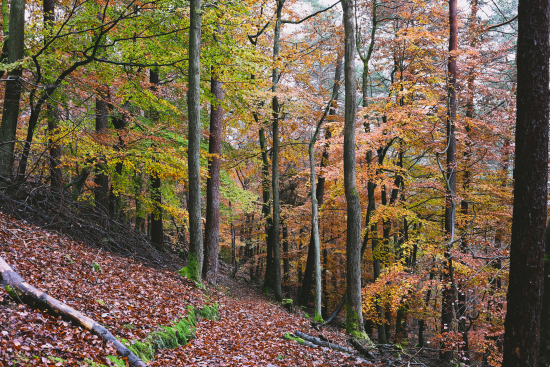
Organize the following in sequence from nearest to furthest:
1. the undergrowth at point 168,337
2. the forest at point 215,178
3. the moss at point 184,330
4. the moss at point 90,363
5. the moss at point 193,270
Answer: the moss at point 90,363 → the forest at point 215,178 → the undergrowth at point 168,337 → the moss at point 184,330 → the moss at point 193,270

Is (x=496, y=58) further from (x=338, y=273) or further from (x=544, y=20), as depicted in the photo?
(x=338, y=273)

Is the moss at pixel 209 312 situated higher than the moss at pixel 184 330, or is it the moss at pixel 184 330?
the moss at pixel 184 330

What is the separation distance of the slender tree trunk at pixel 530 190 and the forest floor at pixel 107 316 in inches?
111

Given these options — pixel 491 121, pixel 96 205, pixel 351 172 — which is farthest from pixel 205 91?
pixel 491 121

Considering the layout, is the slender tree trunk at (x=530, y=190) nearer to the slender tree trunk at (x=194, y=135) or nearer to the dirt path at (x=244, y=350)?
the dirt path at (x=244, y=350)

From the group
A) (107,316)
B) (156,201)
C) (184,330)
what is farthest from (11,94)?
(184,330)

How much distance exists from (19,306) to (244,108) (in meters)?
9.67

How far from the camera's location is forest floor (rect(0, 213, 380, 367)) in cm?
332

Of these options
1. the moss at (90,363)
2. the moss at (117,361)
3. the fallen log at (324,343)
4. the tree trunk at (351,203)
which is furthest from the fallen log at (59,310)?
the tree trunk at (351,203)

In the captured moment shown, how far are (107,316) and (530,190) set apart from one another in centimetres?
597

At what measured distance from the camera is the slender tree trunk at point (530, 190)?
3.92 metres

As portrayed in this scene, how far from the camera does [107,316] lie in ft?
15.1

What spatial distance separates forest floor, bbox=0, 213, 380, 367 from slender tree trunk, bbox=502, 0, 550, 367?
2.81 meters

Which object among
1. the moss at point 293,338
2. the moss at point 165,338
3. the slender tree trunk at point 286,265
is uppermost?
the moss at point 165,338
